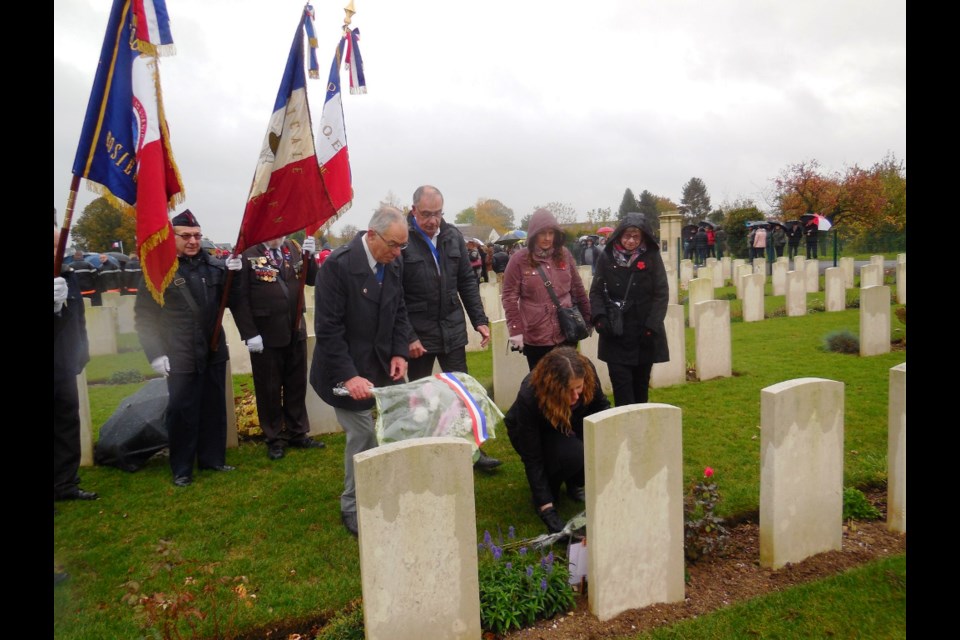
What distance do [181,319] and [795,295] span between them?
1150 cm

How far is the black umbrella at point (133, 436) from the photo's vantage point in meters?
5.34

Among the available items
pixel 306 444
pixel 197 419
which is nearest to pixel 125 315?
pixel 306 444

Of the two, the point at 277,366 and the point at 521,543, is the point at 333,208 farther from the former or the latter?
the point at 521,543

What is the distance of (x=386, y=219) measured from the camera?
3766 millimetres

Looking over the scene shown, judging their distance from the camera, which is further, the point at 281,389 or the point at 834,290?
the point at 834,290

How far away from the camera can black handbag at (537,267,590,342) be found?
5.06 metres

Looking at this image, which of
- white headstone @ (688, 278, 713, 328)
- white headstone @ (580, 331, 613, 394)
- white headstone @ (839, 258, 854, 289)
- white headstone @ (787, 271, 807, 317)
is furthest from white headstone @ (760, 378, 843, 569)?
white headstone @ (839, 258, 854, 289)

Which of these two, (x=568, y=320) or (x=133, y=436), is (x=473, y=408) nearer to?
(x=568, y=320)

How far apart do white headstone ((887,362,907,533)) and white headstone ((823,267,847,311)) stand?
10094mm

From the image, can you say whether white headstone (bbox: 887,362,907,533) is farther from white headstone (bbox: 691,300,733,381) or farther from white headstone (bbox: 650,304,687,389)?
white headstone (bbox: 691,300,733,381)

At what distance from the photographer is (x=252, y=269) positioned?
17.4 ft

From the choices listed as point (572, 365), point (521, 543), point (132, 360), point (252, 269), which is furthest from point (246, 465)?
point (132, 360)
